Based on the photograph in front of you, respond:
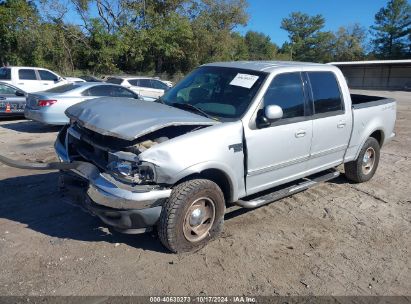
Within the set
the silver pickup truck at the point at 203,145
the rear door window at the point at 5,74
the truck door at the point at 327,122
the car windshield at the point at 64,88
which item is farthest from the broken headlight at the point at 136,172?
the rear door window at the point at 5,74

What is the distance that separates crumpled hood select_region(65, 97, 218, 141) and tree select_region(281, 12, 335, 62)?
71.6m

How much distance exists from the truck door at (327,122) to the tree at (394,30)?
214 feet

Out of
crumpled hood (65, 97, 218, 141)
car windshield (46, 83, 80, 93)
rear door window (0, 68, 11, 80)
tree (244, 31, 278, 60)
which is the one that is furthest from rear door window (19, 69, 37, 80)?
tree (244, 31, 278, 60)

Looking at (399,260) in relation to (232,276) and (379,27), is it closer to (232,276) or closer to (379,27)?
(232,276)

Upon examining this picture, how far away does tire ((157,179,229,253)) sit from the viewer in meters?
3.78

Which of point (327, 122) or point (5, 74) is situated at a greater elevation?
point (5, 74)

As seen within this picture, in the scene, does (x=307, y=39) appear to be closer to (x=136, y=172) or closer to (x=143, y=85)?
(x=143, y=85)

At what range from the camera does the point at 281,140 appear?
15.3ft

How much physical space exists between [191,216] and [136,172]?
785 millimetres

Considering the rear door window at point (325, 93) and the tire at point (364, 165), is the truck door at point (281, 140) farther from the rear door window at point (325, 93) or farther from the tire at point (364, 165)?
the tire at point (364, 165)

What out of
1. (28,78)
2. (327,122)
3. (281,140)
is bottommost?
(281,140)

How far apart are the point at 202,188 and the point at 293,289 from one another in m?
1.27

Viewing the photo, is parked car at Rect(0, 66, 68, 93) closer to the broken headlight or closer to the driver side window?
the driver side window

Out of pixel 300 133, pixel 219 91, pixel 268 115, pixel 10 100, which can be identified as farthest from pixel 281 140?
pixel 10 100
